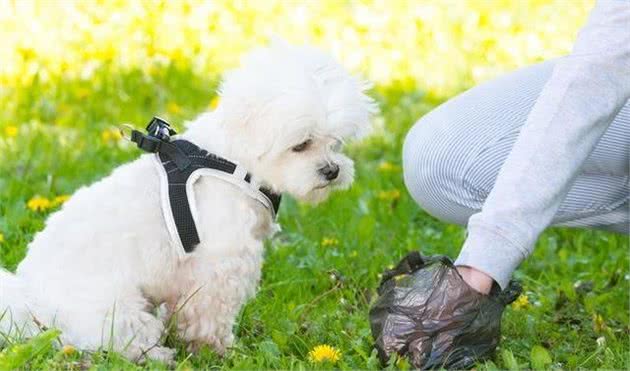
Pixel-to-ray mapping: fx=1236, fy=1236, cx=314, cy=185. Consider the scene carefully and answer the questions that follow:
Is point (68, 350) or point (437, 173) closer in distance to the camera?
point (68, 350)

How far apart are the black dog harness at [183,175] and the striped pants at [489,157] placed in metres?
0.50

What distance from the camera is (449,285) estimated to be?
109 inches

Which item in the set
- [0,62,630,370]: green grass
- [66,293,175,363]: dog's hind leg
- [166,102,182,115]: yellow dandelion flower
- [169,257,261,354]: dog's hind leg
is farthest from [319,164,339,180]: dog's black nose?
[166,102,182,115]: yellow dandelion flower

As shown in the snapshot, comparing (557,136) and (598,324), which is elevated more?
(557,136)

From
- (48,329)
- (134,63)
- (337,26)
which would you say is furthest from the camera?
(337,26)

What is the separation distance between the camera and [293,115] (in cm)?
296

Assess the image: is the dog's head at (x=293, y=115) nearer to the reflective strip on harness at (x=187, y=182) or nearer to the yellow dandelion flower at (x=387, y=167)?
the reflective strip on harness at (x=187, y=182)

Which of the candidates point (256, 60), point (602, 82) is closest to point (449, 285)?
point (602, 82)

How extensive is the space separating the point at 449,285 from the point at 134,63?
3378mm

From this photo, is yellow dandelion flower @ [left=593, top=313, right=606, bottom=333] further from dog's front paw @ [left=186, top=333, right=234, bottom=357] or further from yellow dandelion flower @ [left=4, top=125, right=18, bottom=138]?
yellow dandelion flower @ [left=4, top=125, right=18, bottom=138]

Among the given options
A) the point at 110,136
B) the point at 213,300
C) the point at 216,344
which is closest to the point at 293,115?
the point at 213,300

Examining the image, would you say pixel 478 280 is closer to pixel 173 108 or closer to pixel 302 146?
pixel 302 146

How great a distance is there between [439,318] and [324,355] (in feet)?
0.97

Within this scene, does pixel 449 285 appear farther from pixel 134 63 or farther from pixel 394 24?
pixel 394 24
